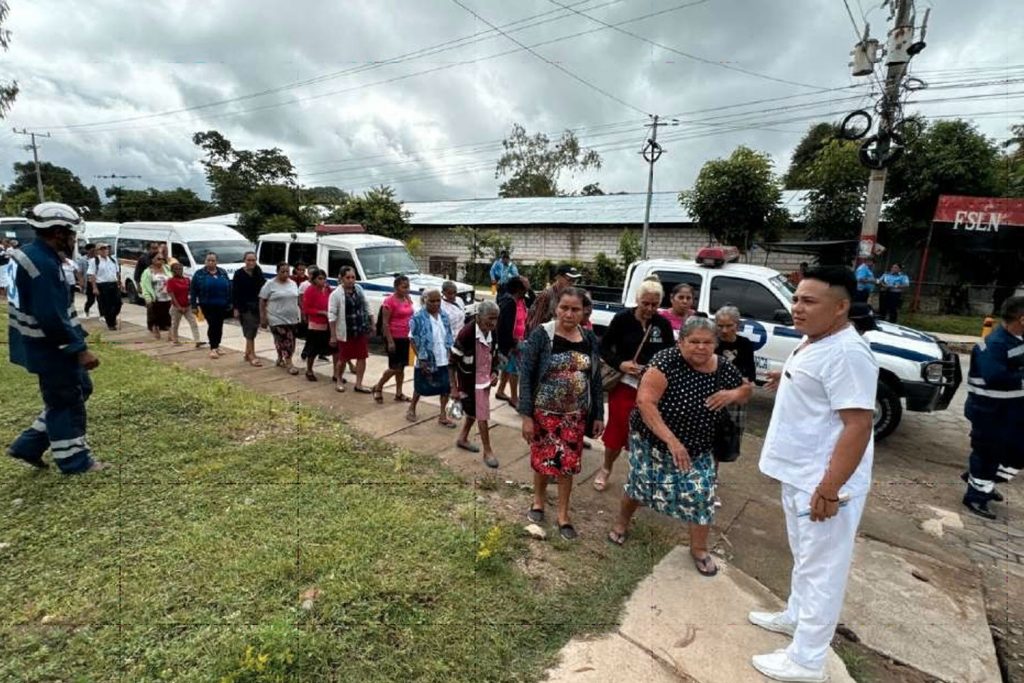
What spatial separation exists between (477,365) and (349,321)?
2.49m

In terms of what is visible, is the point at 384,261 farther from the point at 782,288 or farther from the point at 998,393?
the point at 998,393

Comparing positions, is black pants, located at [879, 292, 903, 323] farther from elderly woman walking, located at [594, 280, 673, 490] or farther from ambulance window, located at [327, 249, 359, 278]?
ambulance window, located at [327, 249, 359, 278]

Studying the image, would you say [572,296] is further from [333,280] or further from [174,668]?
[333,280]

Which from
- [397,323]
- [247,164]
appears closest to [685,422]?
[397,323]

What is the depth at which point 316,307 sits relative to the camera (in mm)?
6645

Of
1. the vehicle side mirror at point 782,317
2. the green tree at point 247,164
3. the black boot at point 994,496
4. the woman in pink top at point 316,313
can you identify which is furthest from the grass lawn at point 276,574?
the green tree at point 247,164

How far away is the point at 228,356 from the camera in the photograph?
7.89 m

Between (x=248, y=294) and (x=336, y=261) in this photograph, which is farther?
(x=336, y=261)

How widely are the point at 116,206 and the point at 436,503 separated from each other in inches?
2442

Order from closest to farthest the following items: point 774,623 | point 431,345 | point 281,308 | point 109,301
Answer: point 774,623 → point 431,345 → point 281,308 → point 109,301

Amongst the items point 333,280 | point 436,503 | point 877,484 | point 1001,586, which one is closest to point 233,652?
point 436,503

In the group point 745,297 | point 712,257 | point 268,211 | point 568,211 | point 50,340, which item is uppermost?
point 568,211

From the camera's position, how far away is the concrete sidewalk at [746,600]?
7.76 feet

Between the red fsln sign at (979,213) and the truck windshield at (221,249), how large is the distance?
1715 cm
